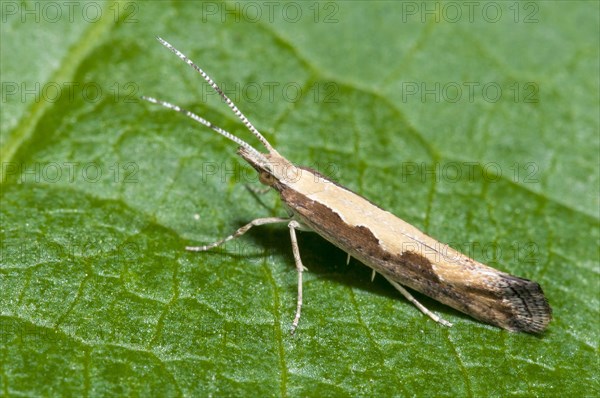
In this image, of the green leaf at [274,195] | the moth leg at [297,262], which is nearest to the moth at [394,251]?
the moth leg at [297,262]

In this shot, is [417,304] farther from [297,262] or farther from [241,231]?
[241,231]

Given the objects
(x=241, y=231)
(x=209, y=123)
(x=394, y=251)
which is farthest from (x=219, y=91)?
(x=394, y=251)

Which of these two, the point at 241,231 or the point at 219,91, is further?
the point at 241,231

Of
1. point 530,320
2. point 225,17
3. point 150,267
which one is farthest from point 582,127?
point 150,267

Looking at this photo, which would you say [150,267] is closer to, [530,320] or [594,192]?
[530,320]

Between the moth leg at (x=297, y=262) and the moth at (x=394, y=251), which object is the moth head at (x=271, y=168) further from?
the moth leg at (x=297, y=262)

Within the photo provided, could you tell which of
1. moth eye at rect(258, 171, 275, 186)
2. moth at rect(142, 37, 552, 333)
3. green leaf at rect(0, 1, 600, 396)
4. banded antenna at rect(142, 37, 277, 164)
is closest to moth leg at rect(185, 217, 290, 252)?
moth at rect(142, 37, 552, 333)
